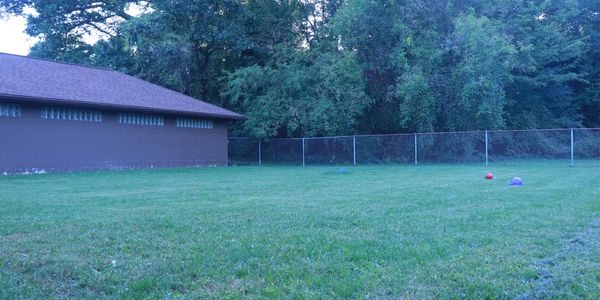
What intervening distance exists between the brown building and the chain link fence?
440cm

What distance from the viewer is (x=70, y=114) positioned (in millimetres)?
19781

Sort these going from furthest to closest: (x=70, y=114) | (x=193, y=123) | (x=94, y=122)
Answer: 1. (x=193, y=123)
2. (x=94, y=122)
3. (x=70, y=114)

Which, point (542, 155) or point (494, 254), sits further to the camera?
point (542, 155)

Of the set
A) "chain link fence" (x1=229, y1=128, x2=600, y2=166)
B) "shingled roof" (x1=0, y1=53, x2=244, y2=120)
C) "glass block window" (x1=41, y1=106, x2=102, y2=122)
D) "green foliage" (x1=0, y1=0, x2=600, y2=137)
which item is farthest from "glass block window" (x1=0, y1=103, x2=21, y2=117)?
"chain link fence" (x1=229, y1=128, x2=600, y2=166)

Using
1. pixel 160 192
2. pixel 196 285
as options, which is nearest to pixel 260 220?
pixel 196 285

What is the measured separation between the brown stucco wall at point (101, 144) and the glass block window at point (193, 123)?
208mm

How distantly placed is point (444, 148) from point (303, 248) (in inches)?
857

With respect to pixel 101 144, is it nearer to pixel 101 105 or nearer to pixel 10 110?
pixel 101 105

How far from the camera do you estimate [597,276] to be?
13.3ft

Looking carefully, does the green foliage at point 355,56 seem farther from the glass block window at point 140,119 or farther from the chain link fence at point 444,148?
the glass block window at point 140,119

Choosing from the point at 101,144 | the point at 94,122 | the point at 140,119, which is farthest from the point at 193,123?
the point at 94,122

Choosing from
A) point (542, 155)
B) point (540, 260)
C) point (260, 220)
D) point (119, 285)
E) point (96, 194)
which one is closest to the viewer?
point (119, 285)

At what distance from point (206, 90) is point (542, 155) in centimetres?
2031

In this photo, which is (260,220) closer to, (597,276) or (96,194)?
(597,276)
